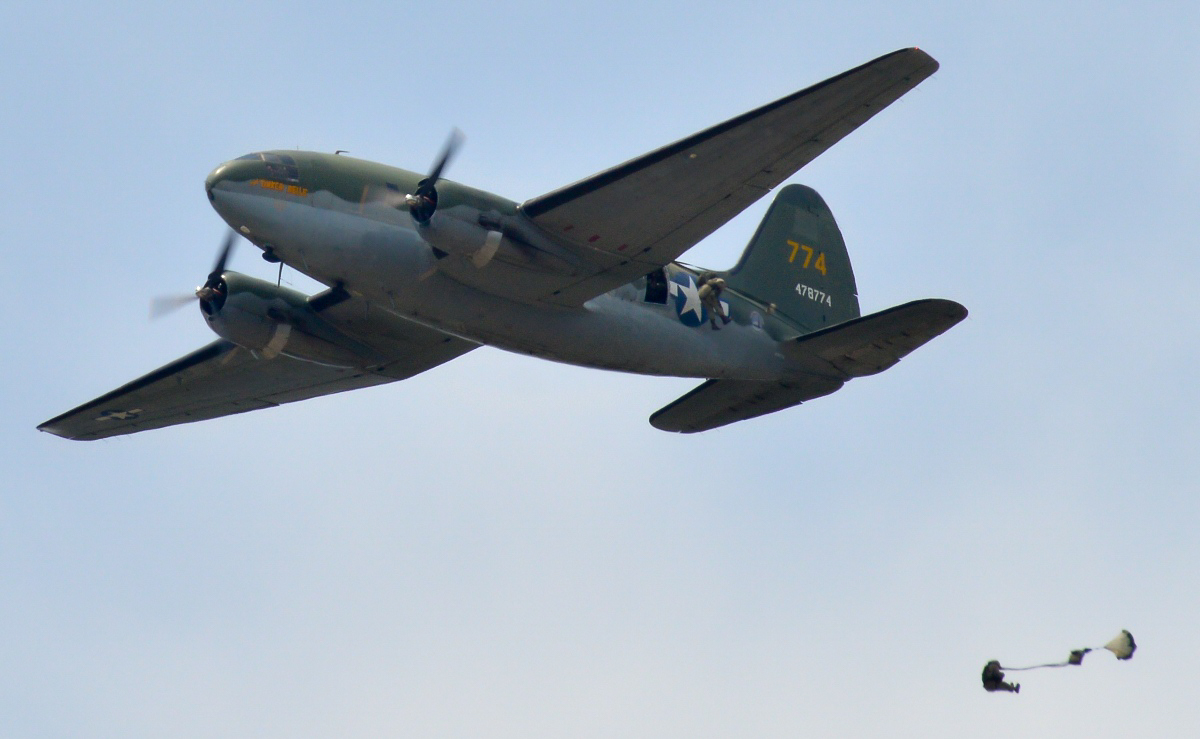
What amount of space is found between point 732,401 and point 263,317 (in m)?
9.72

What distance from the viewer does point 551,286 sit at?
2517 cm

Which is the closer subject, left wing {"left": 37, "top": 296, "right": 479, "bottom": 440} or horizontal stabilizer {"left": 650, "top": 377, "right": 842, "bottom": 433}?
left wing {"left": 37, "top": 296, "right": 479, "bottom": 440}

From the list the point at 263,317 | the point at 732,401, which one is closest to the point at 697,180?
the point at 732,401

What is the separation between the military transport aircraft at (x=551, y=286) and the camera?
2350 cm

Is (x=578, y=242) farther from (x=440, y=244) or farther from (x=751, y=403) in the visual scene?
(x=751, y=403)

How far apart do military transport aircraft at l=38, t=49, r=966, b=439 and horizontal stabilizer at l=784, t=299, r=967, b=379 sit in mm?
37

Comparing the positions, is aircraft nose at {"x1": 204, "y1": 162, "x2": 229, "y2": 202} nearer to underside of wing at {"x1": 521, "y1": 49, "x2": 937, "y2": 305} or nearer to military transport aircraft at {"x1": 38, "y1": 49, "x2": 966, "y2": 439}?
military transport aircraft at {"x1": 38, "y1": 49, "x2": 966, "y2": 439}

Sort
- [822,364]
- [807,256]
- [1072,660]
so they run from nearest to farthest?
[1072,660] < [822,364] < [807,256]

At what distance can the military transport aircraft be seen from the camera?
77.1 feet

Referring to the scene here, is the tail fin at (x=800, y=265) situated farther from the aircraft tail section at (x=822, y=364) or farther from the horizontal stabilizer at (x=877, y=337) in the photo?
the horizontal stabilizer at (x=877, y=337)

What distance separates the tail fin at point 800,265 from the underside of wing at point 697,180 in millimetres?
5691

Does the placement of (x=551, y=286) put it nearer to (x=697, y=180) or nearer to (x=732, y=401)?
(x=697, y=180)

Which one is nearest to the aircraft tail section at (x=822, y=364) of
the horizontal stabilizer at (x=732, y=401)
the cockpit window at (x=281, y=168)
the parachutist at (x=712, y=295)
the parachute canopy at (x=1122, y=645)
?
the horizontal stabilizer at (x=732, y=401)

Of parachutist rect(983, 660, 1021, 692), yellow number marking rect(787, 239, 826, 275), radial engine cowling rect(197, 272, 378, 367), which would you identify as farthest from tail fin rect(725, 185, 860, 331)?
parachutist rect(983, 660, 1021, 692)
